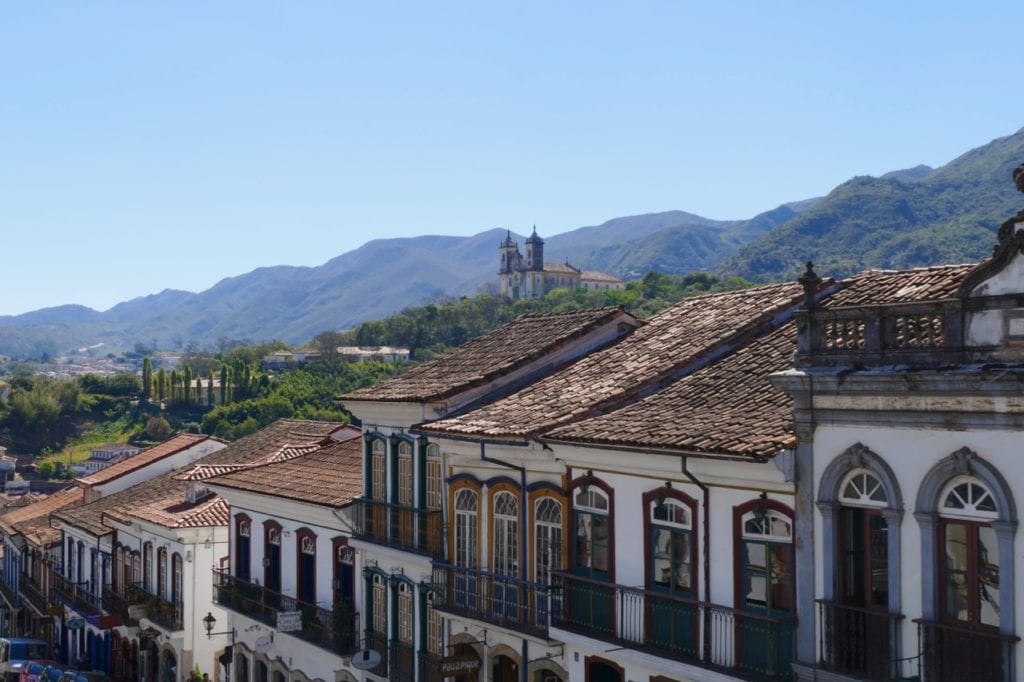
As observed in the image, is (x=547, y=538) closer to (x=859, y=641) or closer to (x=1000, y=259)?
(x=859, y=641)

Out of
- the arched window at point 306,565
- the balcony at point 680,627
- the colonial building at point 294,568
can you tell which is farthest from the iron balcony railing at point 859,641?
the arched window at point 306,565

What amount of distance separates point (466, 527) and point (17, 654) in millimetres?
27068

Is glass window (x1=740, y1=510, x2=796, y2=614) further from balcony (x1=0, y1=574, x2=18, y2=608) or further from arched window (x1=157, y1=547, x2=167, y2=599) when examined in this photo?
balcony (x1=0, y1=574, x2=18, y2=608)

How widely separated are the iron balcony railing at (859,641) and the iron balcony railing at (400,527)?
9.40m

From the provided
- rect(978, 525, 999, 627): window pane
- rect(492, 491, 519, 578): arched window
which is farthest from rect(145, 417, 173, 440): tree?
rect(978, 525, 999, 627): window pane

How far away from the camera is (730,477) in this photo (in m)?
15.2

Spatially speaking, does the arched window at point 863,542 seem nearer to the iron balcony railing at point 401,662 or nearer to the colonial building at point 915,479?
the colonial building at point 915,479

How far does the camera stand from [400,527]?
23.3 metres

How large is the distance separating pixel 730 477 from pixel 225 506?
2039 cm

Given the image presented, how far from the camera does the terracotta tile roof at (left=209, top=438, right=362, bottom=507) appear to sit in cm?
2645

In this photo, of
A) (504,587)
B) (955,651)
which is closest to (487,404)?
(504,587)

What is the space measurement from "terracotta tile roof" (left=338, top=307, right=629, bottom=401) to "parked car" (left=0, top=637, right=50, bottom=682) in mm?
20979

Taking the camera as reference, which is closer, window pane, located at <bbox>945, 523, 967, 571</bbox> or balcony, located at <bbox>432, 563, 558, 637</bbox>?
window pane, located at <bbox>945, 523, 967, 571</bbox>

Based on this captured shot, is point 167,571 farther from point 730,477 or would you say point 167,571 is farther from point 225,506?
point 730,477
